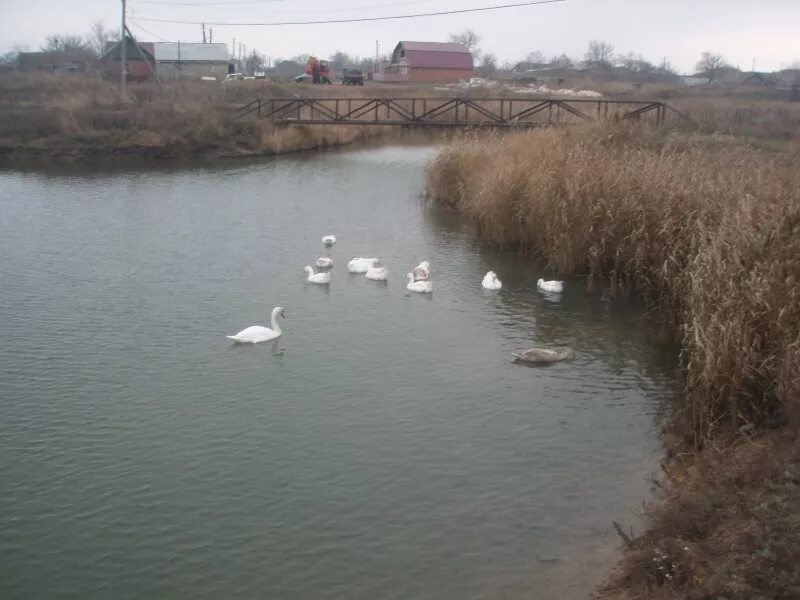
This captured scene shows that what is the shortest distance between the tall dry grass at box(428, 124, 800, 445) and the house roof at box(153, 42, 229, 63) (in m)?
62.1

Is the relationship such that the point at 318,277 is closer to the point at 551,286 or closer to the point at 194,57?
the point at 551,286

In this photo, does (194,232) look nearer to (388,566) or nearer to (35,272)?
(35,272)

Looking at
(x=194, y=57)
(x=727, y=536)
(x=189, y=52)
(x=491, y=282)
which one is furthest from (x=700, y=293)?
(x=189, y=52)

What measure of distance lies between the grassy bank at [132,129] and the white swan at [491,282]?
2652 centimetres

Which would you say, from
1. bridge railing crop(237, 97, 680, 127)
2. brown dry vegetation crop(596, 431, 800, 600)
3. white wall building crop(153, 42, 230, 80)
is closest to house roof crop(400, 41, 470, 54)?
white wall building crop(153, 42, 230, 80)

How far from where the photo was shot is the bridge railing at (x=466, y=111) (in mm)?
35188

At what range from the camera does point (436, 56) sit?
3625 inches

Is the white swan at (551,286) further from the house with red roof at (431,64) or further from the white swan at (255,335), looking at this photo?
the house with red roof at (431,64)

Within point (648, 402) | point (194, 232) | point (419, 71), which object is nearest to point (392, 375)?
point (648, 402)

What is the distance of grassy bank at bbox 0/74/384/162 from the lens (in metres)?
39.9

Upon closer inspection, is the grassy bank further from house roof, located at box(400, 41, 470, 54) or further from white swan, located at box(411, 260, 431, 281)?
house roof, located at box(400, 41, 470, 54)

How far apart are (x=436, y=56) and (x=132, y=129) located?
186ft

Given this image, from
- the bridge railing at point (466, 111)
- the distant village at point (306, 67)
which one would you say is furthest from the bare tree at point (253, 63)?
the bridge railing at point (466, 111)

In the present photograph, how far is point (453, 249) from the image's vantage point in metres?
21.4
